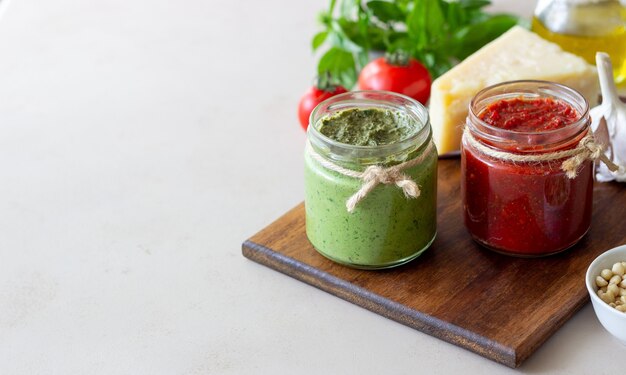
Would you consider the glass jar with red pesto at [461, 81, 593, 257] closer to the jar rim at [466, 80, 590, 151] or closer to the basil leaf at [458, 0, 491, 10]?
the jar rim at [466, 80, 590, 151]

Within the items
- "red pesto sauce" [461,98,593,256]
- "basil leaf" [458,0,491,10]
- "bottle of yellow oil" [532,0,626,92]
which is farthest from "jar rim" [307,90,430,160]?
"basil leaf" [458,0,491,10]

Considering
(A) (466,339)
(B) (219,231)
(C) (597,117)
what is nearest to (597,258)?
(A) (466,339)

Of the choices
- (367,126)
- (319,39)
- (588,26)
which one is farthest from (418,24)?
(367,126)

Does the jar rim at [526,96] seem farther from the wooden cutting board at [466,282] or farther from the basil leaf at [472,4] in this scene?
the basil leaf at [472,4]

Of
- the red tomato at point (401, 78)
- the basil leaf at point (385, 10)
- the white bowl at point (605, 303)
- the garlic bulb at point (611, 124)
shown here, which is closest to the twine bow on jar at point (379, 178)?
the white bowl at point (605, 303)

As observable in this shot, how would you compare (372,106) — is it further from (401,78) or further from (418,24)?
(418,24)

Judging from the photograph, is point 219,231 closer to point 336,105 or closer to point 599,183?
point 336,105
